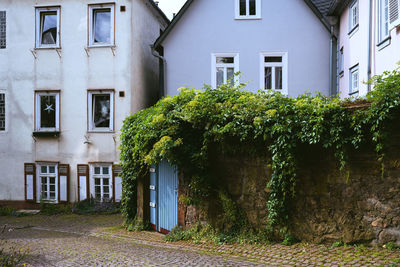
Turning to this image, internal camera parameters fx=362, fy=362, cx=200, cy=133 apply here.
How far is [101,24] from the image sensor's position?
15742mm

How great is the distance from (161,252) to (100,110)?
9.27 metres

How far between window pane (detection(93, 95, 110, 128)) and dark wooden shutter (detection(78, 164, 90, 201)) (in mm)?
1916

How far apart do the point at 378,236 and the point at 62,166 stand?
12.6 m


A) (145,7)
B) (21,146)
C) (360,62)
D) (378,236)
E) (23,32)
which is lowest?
(378,236)

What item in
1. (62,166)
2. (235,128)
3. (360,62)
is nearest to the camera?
(235,128)

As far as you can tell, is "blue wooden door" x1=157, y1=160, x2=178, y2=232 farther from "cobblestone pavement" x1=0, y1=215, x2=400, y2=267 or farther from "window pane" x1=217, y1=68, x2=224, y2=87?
"window pane" x1=217, y1=68, x2=224, y2=87

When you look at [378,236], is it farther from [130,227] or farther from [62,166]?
[62,166]

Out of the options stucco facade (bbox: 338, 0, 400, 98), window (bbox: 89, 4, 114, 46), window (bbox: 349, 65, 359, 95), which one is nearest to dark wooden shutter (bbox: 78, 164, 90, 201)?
window (bbox: 89, 4, 114, 46)

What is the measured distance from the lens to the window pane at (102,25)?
51.3 feet

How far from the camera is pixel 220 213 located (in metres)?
8.57

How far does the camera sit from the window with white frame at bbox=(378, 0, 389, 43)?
1081 cm

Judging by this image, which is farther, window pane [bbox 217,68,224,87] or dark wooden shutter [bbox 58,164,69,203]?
window pane [bbox 217,68,224,87]

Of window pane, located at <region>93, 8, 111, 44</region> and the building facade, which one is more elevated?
window pane, located at <region>93, 8, 111, 44</region>

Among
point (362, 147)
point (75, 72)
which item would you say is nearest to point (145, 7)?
point (75, 72)
